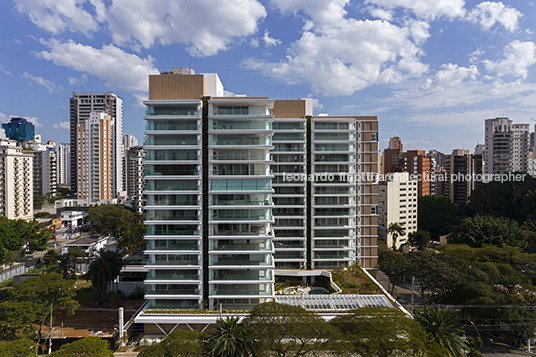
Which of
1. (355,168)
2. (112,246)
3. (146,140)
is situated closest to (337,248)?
(355,168)

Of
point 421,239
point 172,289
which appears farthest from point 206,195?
point 421,239

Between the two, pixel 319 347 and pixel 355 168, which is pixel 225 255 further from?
pixel 355 168

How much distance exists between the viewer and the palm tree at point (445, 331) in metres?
22.1

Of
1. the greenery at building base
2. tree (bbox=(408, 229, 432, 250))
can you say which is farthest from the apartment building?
the greenery at building base

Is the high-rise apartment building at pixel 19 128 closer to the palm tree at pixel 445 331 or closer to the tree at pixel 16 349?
the tree at pixel 16 349

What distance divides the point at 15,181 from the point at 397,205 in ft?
317

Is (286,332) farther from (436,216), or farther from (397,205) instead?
(436,216)

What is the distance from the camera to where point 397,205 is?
72.6 metres

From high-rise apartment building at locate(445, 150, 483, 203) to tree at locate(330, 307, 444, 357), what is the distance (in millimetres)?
97358

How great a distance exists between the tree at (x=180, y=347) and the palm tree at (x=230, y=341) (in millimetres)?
813

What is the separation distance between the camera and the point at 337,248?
41.0 metres

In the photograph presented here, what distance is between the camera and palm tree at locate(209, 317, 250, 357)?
20.7 meters

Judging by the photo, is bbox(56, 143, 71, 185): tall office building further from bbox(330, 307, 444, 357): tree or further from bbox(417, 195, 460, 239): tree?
bbox(330, 307, 444, 357): tree

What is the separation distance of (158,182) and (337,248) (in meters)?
25.2
